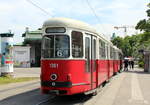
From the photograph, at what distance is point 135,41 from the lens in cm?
11362

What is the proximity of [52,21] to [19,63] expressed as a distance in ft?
141

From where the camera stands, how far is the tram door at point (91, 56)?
1169 centimetres

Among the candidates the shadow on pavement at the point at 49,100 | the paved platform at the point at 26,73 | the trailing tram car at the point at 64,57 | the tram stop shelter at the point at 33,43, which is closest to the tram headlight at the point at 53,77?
the trailing tram car at the point at 64,57

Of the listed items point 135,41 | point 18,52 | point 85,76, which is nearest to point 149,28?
point 18,52

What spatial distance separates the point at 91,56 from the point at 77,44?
1.23 m

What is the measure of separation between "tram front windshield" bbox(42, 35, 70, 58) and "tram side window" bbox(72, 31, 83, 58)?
0.30m

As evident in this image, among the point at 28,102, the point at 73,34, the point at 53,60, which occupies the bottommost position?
the point at 28,102

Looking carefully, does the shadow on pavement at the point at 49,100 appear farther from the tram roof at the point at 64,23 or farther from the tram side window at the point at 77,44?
the tram roof at the point at 64,23

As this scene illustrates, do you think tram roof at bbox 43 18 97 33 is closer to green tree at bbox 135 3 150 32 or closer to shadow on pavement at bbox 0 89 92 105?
shadow on pavement at bbox 0 89 92 105

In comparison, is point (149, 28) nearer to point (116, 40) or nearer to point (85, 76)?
point (85, 76)

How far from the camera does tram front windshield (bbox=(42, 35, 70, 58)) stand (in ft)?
35.3

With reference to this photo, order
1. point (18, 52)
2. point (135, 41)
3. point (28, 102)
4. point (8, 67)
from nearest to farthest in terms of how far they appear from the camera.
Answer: point (28, 102) < point (8, 67) < point (18, 52) < point (135, 41)

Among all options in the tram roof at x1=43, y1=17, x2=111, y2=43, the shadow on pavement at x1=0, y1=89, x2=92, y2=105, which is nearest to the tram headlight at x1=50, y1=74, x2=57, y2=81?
the shadow on pavement at x1=0, y1=89, x2=92, y2=105

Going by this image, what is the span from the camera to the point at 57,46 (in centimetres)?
1078
